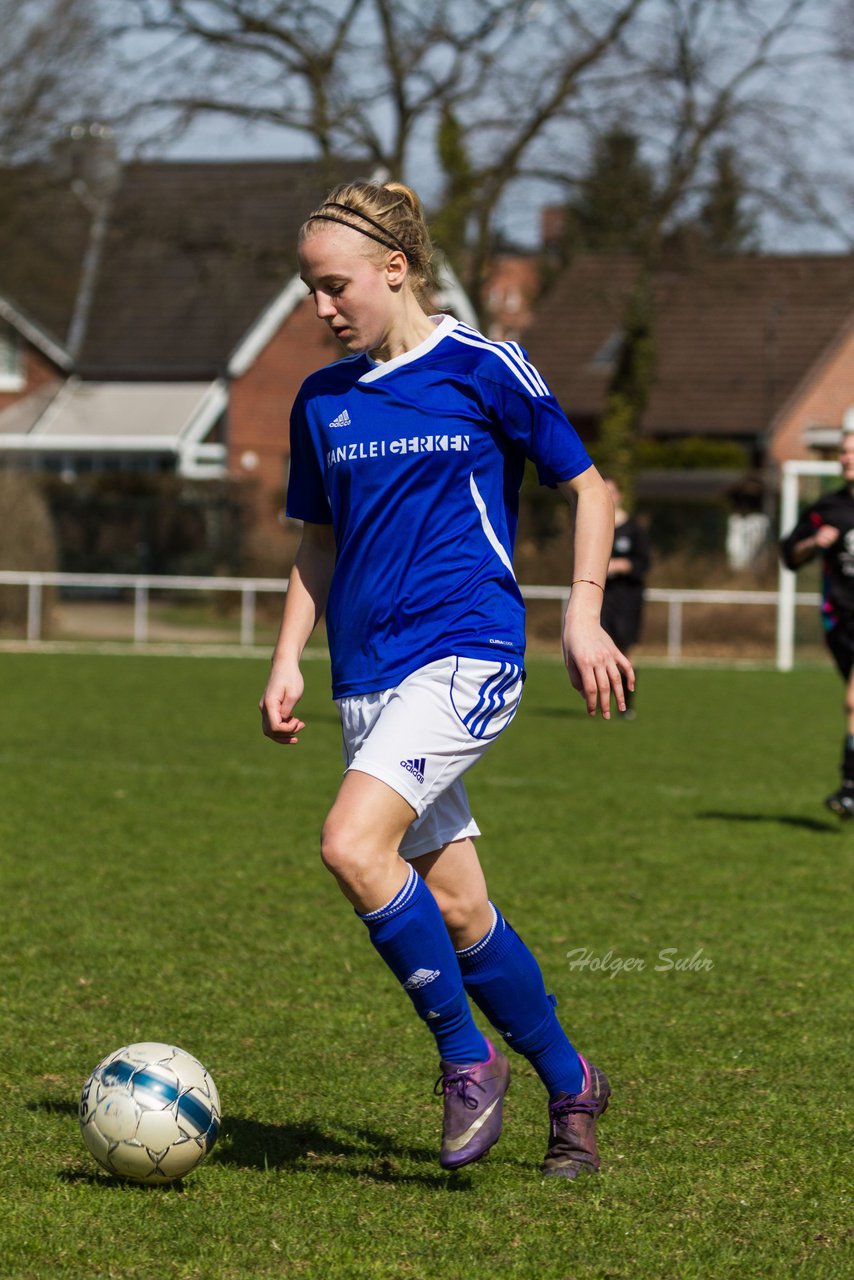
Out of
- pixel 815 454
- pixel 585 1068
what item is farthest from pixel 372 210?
pixel 815 454

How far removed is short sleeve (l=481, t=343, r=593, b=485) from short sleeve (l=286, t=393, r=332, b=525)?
17.2 inches

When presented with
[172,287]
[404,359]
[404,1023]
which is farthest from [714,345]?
[404,359]

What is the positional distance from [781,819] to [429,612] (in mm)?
6696

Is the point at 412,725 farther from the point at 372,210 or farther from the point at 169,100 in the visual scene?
the point at 169,100

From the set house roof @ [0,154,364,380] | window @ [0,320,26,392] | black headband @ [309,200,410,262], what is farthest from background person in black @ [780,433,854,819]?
window @ [0,320,26,392]

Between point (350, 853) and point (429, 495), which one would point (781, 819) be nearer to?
point (429, 495)

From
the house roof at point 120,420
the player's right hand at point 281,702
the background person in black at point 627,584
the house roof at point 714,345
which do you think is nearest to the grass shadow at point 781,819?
the player's right hand at point 281,702

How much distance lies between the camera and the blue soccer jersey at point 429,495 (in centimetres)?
373

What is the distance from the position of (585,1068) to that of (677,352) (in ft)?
150

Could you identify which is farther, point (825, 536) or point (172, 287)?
point (172, 287)

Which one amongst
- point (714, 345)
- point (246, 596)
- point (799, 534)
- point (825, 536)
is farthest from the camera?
point (714, 345)

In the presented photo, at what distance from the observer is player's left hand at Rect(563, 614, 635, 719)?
349 cm

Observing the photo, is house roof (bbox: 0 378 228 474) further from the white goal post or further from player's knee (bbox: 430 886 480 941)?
player's knee (bbox: 430 886 480 941)

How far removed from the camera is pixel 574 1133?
3912 millimetres
